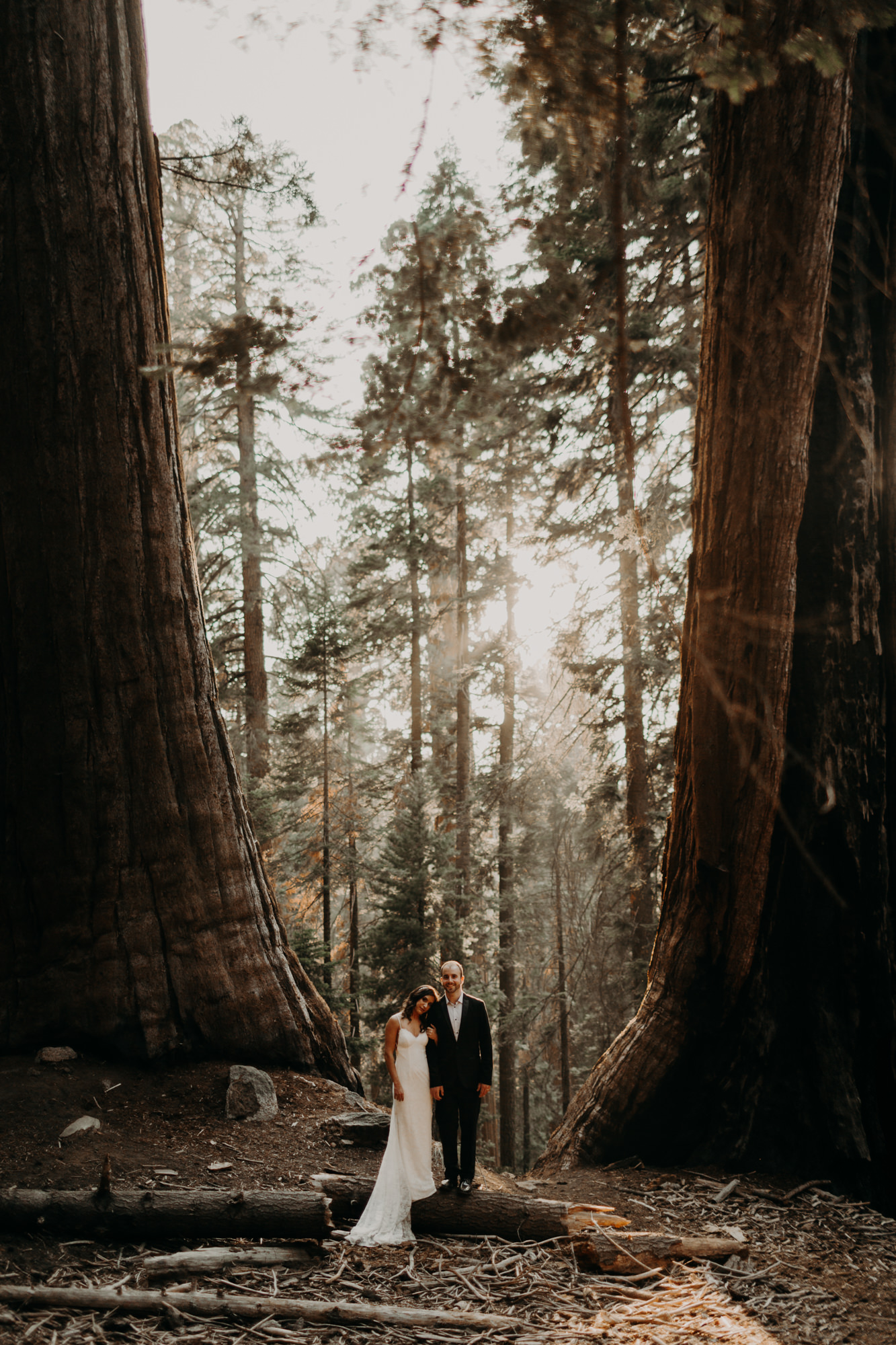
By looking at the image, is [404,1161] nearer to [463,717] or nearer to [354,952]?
[354,952]

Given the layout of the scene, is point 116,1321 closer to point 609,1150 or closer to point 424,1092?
point 424,1092

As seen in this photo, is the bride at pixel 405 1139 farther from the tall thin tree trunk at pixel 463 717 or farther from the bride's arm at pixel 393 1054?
the tall thin tree trunk at pixel 463 717

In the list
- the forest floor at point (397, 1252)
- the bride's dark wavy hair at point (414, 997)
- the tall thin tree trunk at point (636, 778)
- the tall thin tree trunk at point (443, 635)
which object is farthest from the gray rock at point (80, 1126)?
the tall thin tree trunk at point (443, 635)

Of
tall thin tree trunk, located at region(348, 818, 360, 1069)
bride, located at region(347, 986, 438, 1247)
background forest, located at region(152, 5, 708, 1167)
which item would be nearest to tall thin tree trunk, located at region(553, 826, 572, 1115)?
background forest, located at region(152, 5, 708, 1167)

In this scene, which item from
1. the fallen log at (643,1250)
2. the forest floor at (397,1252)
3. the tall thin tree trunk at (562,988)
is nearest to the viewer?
the forest floor at (397,1252)

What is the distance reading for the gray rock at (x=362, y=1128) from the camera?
4.77m

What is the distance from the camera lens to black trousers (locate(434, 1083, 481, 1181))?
14.2 feet

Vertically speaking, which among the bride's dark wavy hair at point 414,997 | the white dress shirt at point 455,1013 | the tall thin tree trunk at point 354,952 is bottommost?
the tall thin tree trunk at point 354,952

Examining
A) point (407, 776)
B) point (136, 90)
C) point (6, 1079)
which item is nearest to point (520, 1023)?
point (407, 776)

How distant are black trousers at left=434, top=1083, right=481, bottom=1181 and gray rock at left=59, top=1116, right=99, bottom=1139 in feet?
6.14

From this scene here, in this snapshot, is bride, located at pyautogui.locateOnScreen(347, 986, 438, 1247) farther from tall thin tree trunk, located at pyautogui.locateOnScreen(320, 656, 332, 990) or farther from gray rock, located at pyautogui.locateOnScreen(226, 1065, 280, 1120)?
tall thin tree trunk, located at pyautogui.locateOnScreen(320, 656, 332, 990)

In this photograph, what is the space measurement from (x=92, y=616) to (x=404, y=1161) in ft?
12.1

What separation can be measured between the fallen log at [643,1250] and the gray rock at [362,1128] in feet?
4.74

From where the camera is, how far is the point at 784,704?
502 cm
